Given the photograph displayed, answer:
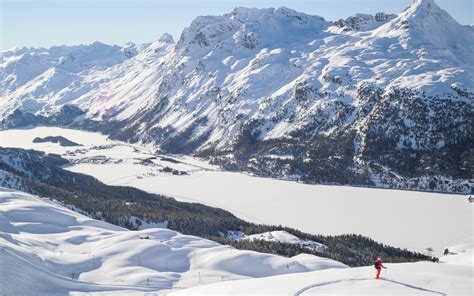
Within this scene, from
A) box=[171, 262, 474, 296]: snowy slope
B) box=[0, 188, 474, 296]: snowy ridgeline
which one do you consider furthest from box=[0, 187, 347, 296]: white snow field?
box=[171, 262, 474, 296]: snowy slope

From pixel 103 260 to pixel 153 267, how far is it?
7.10 metres

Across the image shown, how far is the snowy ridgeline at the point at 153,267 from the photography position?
4138cm

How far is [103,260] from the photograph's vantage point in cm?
6253

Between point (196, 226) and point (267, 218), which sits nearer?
point (196, 226)

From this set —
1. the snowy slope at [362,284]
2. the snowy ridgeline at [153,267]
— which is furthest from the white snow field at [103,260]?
the snowy slope at [362,284]

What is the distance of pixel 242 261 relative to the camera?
65688 millimetres

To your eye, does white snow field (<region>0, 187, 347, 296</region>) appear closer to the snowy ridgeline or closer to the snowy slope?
the snowy ridgeline

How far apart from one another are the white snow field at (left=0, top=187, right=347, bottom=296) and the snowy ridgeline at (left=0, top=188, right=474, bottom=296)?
12cm

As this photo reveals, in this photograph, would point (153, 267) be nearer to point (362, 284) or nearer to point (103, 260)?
point (103, 260)

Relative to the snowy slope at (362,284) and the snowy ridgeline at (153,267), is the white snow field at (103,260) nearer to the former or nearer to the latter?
the snowy ridgeline at (153,267)

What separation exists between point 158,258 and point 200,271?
694 centimetres

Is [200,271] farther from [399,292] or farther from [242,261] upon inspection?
[399,292]

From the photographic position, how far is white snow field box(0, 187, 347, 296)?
157ft

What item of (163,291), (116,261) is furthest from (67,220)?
(163,291)
